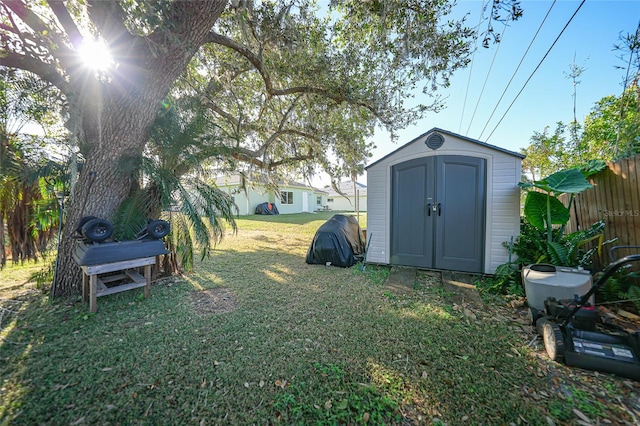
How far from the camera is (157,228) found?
309 centimetres

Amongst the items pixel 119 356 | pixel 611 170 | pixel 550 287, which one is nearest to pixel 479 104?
pixel 611 170

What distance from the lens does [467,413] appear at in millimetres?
1399

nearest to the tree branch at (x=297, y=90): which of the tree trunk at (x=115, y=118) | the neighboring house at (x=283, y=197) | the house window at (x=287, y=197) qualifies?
the tree trunk at (x=115, y=118)

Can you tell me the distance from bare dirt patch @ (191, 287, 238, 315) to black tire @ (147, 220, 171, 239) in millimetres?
1002

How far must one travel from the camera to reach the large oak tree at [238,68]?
2949 mm

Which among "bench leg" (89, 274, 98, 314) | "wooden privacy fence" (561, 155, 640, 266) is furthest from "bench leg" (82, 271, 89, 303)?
"wooden privacy fence" (561, 155, 640, 266)

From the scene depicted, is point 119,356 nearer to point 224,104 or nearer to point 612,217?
point 612,217

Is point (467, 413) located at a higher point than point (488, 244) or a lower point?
lower

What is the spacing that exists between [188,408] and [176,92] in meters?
6.40

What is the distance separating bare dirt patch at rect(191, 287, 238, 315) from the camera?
280 cm

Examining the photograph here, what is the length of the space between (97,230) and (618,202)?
6.69 meters

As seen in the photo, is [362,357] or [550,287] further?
[550,287]

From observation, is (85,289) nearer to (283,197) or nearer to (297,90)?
(297,90)

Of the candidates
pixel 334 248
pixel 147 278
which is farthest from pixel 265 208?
pixel 147 278
